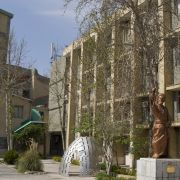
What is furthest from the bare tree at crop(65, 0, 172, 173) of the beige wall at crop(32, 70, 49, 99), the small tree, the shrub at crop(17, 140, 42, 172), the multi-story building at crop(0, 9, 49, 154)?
the beige wall at crop(32, 70, 49, 99)

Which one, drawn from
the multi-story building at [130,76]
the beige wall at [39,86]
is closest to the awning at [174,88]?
the multi-story building at [130,76]

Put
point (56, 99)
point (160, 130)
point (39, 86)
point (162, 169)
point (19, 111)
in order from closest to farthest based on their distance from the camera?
point (162, 169)
point (160, 130)
point (56, 99)
point (19, 111)
point (39, 86)

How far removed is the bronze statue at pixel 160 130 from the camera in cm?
1551

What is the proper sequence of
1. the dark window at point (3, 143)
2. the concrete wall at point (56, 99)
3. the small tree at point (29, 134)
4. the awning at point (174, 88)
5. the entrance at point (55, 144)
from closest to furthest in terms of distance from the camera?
the awning at point (174, 88) → the small tree at point (29, 134) → the concrete wall at point (56, 99) → the dark window at point (3, 143) → the entrance at point (55, 144)

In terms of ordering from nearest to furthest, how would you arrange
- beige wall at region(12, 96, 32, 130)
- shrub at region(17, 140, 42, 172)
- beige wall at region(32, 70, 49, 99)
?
shrub at region(17, 140, 42, 172), beige wall at region(12, 96, 32, 130), beige wall at region(32, 70, 49, 99)

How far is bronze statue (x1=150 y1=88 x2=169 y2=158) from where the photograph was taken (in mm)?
15508

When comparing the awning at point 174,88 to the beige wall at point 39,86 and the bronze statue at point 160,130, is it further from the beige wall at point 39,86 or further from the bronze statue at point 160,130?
the beige wall at point 39,86

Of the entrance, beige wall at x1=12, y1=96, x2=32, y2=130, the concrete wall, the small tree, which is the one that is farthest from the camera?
the entrance

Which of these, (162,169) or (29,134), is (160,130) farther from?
(29,134)

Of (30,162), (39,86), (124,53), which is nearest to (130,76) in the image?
(124,53)

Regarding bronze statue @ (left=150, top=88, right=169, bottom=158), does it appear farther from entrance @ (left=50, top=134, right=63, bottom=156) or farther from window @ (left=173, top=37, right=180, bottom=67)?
entrance @ (left=50, top=134, right=63, bottom=156)

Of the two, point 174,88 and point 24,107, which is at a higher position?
point 24,107

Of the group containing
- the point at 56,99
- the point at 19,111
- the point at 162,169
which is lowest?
the point at 162,169

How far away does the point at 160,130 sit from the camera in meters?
15.7
